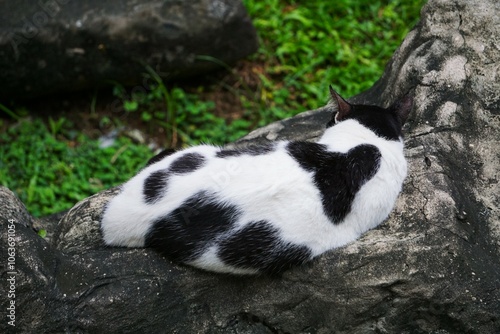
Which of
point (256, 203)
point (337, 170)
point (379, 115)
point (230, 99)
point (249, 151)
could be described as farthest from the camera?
point (230, 99)

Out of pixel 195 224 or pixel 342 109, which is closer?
pixel 195 224

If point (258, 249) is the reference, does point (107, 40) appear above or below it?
above

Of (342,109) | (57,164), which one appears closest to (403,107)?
(342,109)

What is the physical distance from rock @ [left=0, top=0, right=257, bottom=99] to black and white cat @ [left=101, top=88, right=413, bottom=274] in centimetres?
245

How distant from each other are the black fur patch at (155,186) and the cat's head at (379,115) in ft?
3.23

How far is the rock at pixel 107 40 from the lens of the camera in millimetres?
5184

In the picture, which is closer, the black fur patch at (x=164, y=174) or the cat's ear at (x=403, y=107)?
the black fur patch at (x=164, y=174)

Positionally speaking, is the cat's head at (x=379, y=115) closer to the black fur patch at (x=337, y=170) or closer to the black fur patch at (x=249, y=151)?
the black fur patch at (x=337, y=170)

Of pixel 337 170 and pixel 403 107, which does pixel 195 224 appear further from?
pixel 403 107

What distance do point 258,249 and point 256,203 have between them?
0.68 feet

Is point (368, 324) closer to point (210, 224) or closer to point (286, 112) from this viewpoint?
point (210, 224)

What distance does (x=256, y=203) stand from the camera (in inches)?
115

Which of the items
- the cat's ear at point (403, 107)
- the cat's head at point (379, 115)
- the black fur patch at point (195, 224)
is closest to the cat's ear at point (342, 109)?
the cat's head at point (379, 115)

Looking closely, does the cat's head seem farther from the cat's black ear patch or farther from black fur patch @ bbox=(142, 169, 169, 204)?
black fur patch @ bbox=(142, 169, 169, 204)
